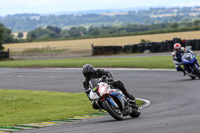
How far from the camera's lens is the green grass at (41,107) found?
1287 cm

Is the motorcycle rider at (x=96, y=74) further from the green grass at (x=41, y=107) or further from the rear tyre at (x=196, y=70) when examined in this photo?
the rear tyre at (x=196, y=70)

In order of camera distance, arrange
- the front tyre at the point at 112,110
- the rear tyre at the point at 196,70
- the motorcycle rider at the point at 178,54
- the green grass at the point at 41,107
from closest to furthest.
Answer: the front tyre at the point at 112,110
the green grass at the point at 41,107
the rear tyre at the point at 196,70
the motorcycle rider at the point at 178,54

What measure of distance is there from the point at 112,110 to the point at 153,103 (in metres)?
4.49

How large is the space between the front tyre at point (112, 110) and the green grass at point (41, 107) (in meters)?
1.89

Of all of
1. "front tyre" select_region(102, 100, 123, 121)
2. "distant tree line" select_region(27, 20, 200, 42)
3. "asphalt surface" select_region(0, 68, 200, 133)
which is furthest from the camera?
"distant tree line" select_region(27, 20, 200, 42)

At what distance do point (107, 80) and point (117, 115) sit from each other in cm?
90

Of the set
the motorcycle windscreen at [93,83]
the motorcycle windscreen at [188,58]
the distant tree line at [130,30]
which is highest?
the motorcycle windscreen at [93,83]

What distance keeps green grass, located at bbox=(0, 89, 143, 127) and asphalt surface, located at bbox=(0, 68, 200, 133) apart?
1.45 metres

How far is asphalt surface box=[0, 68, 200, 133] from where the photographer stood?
9.66 m

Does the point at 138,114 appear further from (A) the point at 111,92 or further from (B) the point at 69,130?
(B) the point at 69,130

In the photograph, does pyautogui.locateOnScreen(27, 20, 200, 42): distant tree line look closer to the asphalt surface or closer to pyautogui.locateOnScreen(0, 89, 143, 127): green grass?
the asphalt surface

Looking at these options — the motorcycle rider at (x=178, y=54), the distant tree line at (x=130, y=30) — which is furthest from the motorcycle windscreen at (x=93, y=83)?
the distant tree line at (x=130, y=30)

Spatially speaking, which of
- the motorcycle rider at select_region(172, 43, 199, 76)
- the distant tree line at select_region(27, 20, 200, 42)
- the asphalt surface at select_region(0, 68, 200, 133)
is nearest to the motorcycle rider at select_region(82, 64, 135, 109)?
the asphalt surface at select_region(0, 68, 200, 133)

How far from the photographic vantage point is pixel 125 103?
465 inches
